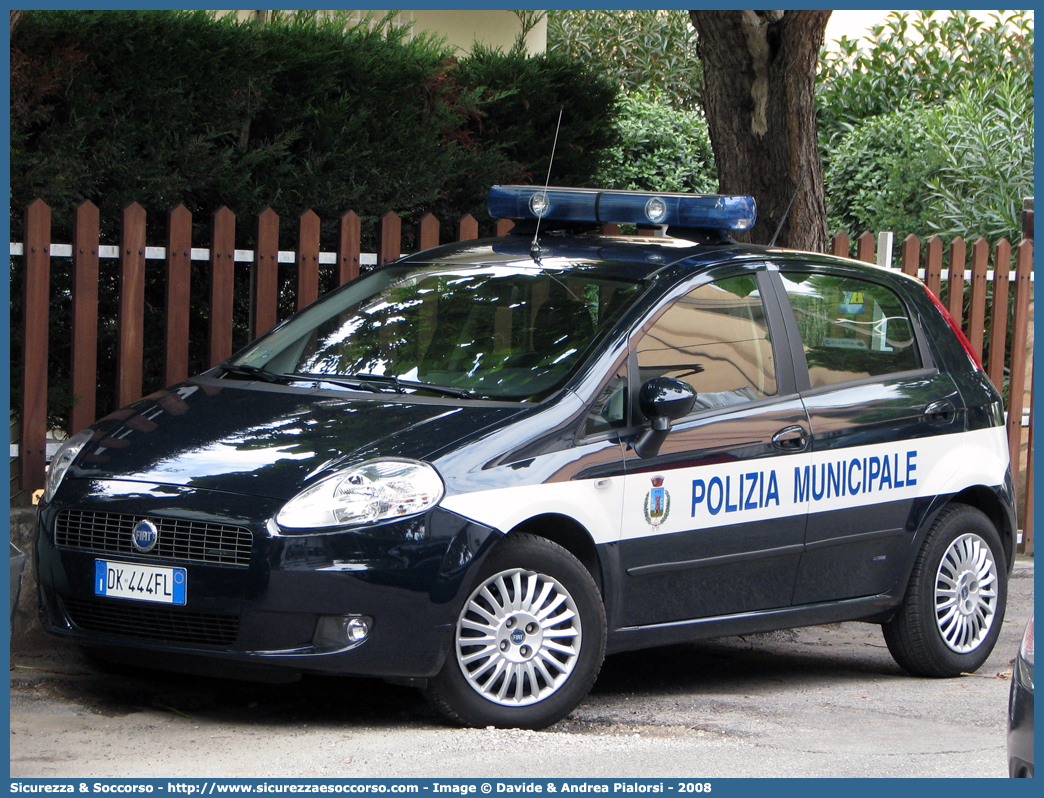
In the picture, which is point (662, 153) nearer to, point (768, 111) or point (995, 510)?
point (768, 111)

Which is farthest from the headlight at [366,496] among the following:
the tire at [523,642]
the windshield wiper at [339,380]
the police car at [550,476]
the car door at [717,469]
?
the car door at [717,469]

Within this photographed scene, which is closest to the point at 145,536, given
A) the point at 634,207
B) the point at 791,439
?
the point at 791,439

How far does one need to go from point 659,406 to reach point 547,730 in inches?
45.3

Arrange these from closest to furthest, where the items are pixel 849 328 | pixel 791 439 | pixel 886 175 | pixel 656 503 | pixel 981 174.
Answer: pixel 656 503
pixel 791 439
pixel 849 328
pixel 981 174
pixel 886 175

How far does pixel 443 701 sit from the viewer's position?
4.70m

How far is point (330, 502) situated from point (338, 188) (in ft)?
12.9

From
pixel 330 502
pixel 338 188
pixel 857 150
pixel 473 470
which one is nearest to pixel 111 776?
pixel 330 502

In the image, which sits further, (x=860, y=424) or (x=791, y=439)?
(x=860, y=424)

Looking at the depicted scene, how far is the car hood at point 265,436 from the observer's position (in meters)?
4.67

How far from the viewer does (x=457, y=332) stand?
552 centimetres

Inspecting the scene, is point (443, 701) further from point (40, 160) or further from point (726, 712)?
point (40, 160)

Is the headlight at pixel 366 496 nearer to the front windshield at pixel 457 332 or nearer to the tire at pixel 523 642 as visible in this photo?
the tire at pixel 523 642

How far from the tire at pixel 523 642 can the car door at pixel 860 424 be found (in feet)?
3.90

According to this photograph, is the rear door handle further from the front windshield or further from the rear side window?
the front windshield
